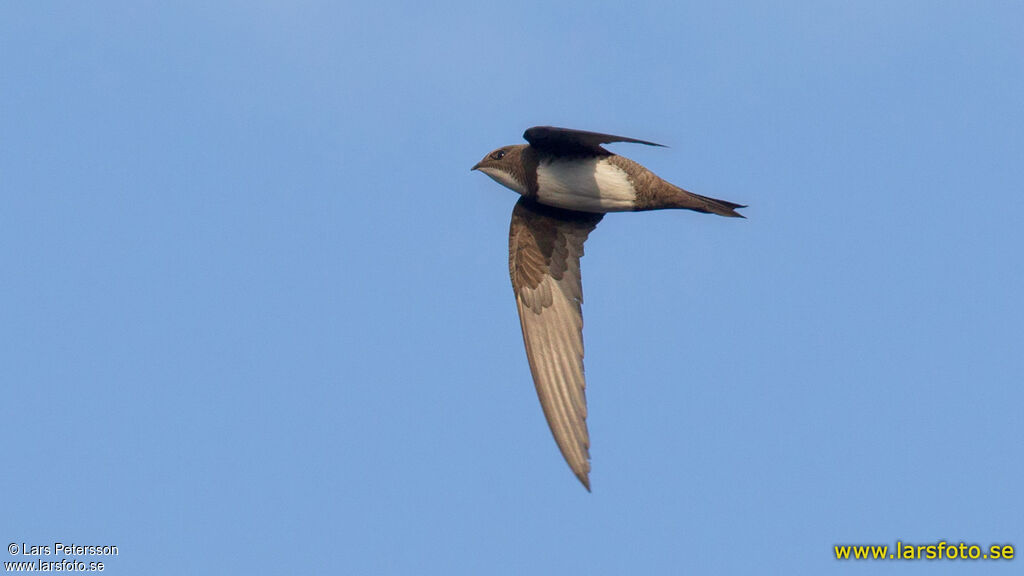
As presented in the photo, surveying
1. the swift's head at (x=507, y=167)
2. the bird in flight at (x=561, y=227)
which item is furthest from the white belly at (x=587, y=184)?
the swift's head at (x=507, y=167)

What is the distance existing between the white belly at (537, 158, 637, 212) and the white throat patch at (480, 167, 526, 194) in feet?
0.94

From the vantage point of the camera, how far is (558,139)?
11.6 m

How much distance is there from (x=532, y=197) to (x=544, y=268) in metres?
0.95

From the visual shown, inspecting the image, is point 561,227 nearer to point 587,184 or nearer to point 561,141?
point 587,184

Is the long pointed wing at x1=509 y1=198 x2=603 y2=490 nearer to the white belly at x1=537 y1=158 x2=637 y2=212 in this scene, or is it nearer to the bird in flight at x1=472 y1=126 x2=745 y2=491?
the bird in flight at x1=472 y1=126 x2=745 y2=491

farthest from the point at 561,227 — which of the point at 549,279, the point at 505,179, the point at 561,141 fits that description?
the point at 561,141

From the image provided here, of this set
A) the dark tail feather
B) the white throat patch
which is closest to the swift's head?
the white throat patch

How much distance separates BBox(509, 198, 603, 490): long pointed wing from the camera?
40.4ft

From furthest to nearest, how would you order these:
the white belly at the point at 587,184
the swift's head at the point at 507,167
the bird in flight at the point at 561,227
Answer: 1. the swift's head at the point at 507,167
2. the white belly at the point at 587,184
3. the bird in flight at the point at 561,227

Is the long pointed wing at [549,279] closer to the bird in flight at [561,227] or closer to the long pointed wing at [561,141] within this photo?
the bird in flight at [561,227]

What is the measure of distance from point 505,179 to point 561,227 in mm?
897

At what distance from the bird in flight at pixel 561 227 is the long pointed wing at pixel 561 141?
10 millimetres

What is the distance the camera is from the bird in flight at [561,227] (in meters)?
11.6

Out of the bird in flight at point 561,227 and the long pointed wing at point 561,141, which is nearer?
the long pointed wing at point 561,141
